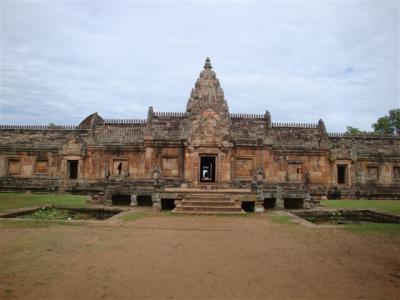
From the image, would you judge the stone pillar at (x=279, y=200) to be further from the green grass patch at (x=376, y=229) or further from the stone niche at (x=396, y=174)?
the stone niche at (x=396, y=174)

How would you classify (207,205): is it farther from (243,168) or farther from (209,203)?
(243,168)


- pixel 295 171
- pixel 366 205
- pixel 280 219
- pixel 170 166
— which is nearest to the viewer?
pixel 280 219

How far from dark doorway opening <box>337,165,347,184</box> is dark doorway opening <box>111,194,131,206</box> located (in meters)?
16.9

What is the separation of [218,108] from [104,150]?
974 cm

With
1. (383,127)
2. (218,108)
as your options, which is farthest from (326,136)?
(383,127)

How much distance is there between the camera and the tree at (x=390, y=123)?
173 feet

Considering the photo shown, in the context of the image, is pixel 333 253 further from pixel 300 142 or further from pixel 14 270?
pixel 300 142

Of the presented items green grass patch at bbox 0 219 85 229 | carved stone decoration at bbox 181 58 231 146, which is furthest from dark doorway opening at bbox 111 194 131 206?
green grass patch at bbox 0 219 85 229

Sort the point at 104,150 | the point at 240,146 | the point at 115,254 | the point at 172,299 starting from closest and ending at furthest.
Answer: the point at 172,299
the point at 115,254
the point at 240,146
the point at 104,150

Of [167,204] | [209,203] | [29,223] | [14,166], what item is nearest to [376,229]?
[209,203]

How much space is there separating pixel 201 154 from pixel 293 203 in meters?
6.73

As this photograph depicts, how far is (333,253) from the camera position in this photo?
9.86 metres

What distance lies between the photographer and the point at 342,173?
3052cm

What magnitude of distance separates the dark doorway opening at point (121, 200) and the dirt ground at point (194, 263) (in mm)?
9287
